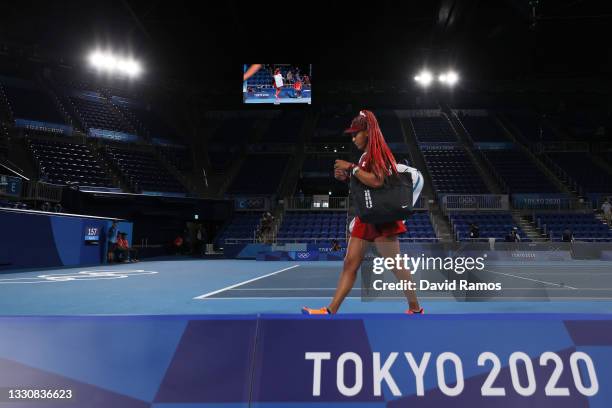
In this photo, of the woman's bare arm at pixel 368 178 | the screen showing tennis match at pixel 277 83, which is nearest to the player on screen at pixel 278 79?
the screen showing tennis match at pixel 277 83

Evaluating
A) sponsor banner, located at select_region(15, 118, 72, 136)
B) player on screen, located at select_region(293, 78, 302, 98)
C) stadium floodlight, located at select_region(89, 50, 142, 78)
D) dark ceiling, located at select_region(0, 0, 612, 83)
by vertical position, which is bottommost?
sponsor banner, located at select_region(15, 118, 72, 136)

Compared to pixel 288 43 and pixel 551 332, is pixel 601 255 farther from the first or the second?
pixel 288 43

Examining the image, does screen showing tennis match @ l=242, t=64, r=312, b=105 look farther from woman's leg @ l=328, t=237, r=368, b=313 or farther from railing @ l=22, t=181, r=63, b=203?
woman's leg @ l=328, t=237, r=368, b=313

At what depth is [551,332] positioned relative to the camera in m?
1.94

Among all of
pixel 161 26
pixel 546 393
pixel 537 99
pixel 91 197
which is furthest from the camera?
pixel 537 99

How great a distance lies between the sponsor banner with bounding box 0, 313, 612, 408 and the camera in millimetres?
1821

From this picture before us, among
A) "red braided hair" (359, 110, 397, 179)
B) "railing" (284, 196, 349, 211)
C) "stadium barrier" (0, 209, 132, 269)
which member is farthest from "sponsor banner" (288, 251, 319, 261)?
"red braided hair" (359, 110, 397, 179)

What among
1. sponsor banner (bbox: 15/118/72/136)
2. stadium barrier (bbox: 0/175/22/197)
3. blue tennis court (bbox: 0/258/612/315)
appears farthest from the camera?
sponsor banner (bbox: 15/118/72/136)

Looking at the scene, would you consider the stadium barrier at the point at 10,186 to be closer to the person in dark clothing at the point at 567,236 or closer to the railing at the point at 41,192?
the railing at the point at 41,192

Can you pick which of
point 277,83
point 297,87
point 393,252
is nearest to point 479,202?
point 297,87

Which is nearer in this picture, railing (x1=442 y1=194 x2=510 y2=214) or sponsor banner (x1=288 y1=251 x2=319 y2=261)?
sponsor banner (x1=288 y1=251 x2=319 y2=261)

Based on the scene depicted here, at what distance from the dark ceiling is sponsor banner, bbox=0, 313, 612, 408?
21.0m

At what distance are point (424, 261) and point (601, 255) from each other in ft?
22.9

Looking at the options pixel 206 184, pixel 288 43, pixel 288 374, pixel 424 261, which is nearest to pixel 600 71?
pixel 288 43
